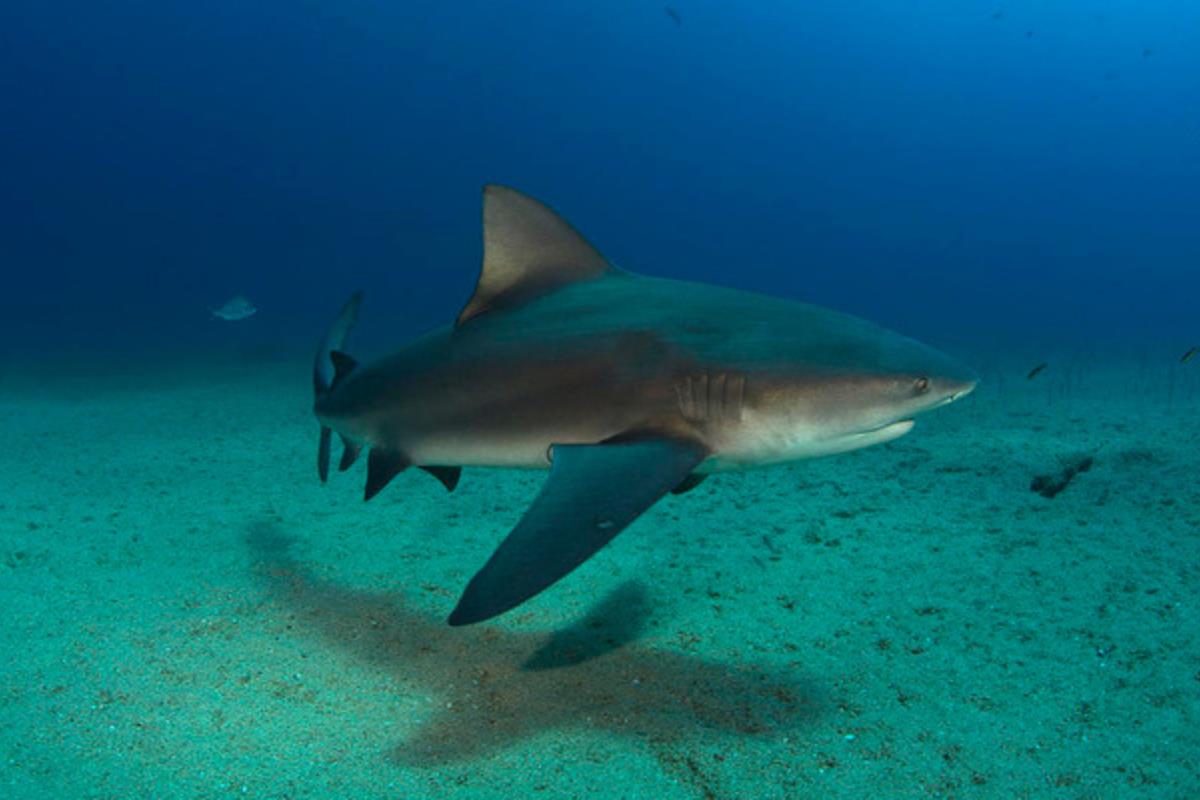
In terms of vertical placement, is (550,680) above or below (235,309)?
above

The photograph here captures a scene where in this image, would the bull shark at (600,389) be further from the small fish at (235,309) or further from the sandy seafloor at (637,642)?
the small fish at (235,309)

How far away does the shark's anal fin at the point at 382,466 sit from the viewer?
3.84 meters

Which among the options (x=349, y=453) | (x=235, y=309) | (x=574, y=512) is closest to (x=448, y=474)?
(x=349, y=453)

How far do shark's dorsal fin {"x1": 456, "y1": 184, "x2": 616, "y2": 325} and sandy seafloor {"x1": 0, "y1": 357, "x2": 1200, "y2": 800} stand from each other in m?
1.89

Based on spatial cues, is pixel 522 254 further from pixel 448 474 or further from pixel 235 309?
pixel 235 309

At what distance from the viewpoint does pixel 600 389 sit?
3.08 metres

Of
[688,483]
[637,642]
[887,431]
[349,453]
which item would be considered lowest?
[637,642]

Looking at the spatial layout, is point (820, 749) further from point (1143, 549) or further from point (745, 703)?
point (1143, 549)

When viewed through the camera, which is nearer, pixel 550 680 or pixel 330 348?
pixel 550 680

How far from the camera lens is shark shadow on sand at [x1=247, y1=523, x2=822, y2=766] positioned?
123 inches

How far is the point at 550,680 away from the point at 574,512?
1.59 m

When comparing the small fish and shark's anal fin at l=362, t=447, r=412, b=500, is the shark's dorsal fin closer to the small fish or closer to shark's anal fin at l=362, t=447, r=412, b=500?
shark's anal fin at l=362, t=447, r=412, b=500

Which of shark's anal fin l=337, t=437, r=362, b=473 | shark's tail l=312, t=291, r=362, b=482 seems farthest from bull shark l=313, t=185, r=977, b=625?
shark's tail l=312, t=291, r=362, b=482

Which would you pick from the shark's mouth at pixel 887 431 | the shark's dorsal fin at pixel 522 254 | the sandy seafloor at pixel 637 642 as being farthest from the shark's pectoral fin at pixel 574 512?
the shark's dorsal fin at pixel 522 254
